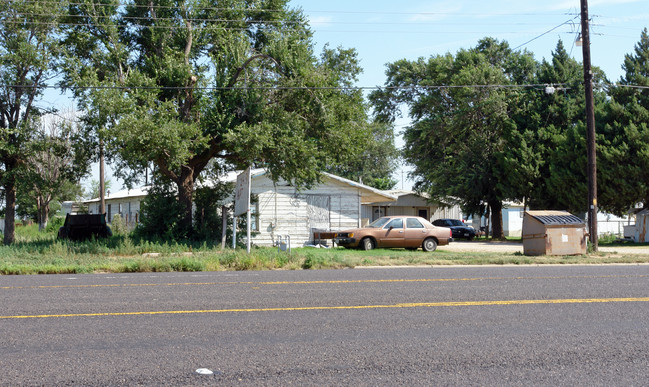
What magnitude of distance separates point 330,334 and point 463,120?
34.9 m

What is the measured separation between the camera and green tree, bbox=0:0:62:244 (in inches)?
1084

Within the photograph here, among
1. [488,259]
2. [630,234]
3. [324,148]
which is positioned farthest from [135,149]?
[630,234]

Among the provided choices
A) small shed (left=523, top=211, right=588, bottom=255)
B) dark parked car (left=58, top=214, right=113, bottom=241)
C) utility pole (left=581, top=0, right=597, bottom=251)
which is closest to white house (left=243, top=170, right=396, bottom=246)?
dark parked car (left=58, top=214, right=113, bottom=241)

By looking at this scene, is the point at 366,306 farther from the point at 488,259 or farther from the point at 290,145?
the point at 290,145

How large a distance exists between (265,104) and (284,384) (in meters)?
20.5

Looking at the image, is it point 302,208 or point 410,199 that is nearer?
point 302,208

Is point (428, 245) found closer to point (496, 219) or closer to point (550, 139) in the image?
point (550, 139)

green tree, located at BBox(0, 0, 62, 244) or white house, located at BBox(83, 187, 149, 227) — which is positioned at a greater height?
green tree, located at BBox(0, 0, 62, 244)

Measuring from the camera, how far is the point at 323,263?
17766mm

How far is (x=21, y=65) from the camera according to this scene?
28.2 m

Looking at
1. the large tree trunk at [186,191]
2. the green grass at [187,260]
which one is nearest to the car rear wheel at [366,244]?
the green grass at [187,260]

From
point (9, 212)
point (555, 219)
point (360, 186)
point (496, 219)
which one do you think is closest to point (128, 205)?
point (9, 212)

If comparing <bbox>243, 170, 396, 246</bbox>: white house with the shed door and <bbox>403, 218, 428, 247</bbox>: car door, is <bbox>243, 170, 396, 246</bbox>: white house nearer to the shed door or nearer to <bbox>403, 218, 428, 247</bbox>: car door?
the shed door

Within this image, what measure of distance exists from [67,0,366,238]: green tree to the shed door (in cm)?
480
